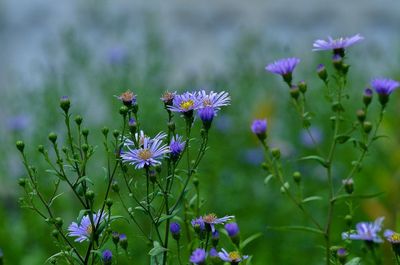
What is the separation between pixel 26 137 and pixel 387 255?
6.29 feet

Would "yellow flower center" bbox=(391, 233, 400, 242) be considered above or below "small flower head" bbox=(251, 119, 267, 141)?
below

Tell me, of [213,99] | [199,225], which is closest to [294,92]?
[213,99]

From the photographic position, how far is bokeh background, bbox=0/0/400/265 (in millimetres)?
3594

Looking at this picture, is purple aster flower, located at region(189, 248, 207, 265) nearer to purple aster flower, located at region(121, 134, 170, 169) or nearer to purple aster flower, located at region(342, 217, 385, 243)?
purple aster flower, located at region(121, 134, 170, 169)

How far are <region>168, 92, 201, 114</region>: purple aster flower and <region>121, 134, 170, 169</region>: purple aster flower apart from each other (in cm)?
8

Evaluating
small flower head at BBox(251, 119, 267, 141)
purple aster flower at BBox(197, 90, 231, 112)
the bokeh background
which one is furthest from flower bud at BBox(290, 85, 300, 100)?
the bokeh background

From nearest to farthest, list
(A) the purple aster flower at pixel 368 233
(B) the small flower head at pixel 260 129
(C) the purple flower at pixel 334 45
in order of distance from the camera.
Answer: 1. (A) the purple aster flower at pixel 368 233
2. (C) the purple flower at pixel 334 45
3. (B) the small flower head at pixel 260 129

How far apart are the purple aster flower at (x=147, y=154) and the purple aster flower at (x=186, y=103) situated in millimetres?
79

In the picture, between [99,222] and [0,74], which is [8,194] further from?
[99,222]

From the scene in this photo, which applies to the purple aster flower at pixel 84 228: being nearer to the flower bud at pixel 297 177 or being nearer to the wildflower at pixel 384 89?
the flower bud at pixel 297 177

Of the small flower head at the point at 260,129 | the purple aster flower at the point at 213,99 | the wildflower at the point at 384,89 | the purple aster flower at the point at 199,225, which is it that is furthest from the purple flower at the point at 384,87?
the purple aster flower at the point at 199,225

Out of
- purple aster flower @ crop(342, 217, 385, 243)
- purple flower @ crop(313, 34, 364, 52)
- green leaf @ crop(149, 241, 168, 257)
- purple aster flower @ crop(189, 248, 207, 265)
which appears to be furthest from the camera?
purple flower @ crop(313, 34, 364, 52)

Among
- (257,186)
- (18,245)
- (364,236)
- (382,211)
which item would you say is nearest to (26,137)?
(18,245)

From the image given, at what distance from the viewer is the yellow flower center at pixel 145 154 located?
167 cm
